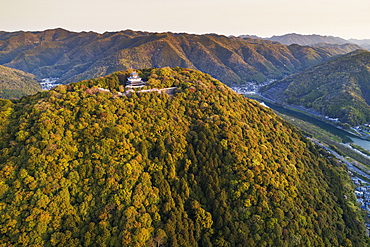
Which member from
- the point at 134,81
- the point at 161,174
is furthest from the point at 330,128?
the point at 161,174

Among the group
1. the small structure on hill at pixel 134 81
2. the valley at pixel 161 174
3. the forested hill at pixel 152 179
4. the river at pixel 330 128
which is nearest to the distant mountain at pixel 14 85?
the small structure on hill at pixel 134 81

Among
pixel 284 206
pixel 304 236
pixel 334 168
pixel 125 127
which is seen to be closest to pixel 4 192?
pixel 125 127

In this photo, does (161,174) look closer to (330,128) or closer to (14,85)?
(330,128)

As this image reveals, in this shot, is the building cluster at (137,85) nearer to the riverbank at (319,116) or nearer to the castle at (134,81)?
the castle at (134,81)

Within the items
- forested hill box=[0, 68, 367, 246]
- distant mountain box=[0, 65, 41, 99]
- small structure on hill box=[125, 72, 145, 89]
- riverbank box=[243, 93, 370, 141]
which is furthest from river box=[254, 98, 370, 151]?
distant mountain box=[0, 65, 41, 99]

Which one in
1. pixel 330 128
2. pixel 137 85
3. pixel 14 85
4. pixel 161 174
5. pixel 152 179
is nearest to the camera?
pixel 152 179

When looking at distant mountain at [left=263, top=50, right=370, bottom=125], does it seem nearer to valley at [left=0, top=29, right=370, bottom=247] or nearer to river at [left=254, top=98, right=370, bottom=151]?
river at [left=254, top=98, right=370, bottom=151]
